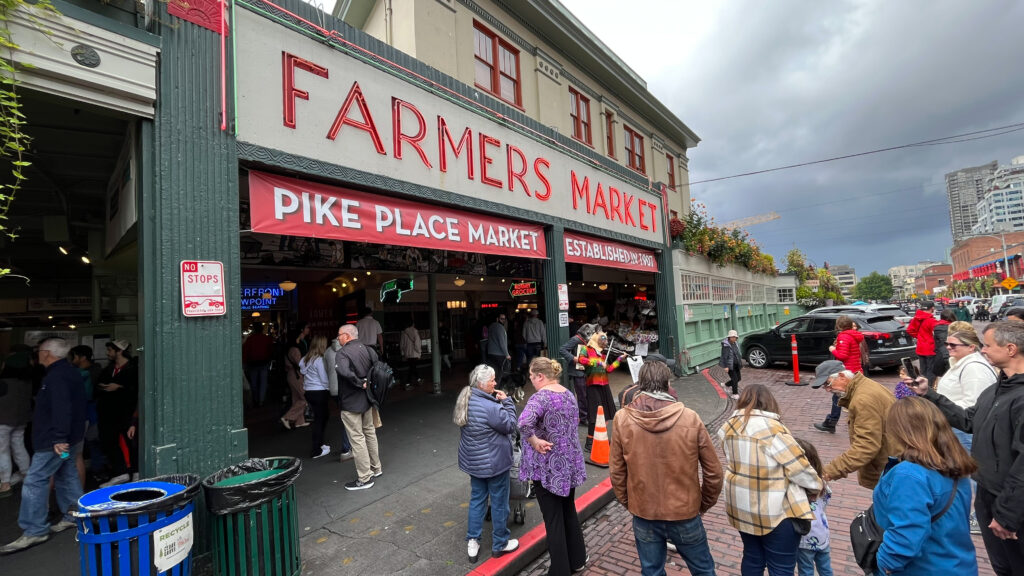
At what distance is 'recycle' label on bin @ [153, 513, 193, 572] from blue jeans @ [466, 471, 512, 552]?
204cm

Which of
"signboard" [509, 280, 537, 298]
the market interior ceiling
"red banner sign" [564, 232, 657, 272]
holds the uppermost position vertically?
the market interior ceiling

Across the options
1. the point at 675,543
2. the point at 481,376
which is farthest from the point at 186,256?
the point at 675,543

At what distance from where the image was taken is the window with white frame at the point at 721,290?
1599 cm

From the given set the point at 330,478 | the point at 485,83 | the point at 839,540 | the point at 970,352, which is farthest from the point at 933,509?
the point at 485,83

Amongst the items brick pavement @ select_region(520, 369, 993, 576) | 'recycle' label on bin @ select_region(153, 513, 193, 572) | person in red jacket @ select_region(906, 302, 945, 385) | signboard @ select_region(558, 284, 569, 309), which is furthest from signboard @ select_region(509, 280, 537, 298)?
'recycle' label on bin @ select_region(153, 513, 193, 572)

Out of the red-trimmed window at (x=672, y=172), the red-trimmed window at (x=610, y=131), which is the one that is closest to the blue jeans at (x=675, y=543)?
the red-trimmed window at (x=610, y=131)

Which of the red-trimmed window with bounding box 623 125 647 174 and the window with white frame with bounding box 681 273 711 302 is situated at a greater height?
the red-trimmed window with bounding box 623 125 647 174

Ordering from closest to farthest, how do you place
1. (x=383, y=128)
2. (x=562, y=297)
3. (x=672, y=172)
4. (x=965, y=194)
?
(x=383, y=128) → (x=562, y=297) → (x=672, y=172) → (x=965, y=194)

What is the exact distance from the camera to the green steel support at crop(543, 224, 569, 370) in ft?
27.9

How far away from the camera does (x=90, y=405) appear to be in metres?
5.70

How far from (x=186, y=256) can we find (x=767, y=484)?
483 cm

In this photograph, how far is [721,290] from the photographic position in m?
16.8

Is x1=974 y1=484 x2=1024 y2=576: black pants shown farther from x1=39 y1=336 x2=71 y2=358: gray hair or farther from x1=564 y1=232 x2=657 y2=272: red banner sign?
x1=39 y1=336 x2=71 y2=358: gray hair

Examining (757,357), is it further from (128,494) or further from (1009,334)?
(128,494)
